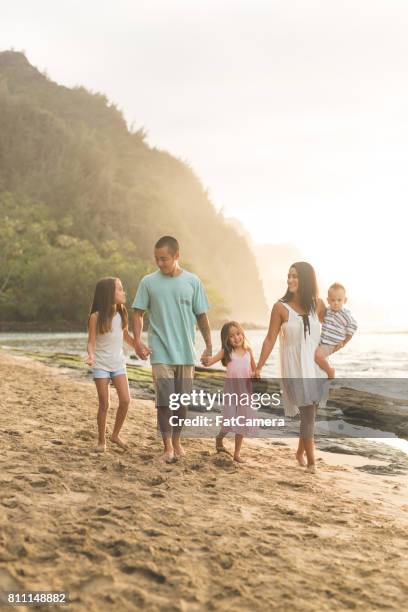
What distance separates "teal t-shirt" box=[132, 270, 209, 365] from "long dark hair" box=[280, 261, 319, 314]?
3.19 feet

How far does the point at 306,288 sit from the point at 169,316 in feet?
4.49

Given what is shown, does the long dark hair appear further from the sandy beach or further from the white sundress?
the sandy beach

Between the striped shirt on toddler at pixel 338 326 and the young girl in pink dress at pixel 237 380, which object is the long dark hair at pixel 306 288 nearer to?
the young girl in pink dress at pixel 237 380

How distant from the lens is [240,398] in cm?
577

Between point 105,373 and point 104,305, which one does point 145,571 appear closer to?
point 105,373

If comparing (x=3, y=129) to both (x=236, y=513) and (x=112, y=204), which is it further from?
(x=236, y=513)

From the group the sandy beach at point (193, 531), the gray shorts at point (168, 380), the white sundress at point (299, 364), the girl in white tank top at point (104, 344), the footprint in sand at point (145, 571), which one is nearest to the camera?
the sandy beach at point (193, 531)

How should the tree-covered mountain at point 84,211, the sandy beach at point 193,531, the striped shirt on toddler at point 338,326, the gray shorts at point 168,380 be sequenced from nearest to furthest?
the sandy beach at point 193,531 → the gray shorts at point 168,380 → the striped shirt on toddler at point 338,326 → the tree-covered mountain at point 84,211

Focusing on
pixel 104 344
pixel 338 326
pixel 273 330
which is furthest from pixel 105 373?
pixel 338 326

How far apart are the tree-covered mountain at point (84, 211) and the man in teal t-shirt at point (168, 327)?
58.1 meters

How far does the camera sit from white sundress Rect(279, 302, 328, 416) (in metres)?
5.68

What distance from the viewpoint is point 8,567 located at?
2984 millimetres

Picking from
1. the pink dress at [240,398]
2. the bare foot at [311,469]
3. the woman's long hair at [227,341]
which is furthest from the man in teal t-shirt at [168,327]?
the bare foot at [311,469]

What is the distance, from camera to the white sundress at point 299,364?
18.6ft
